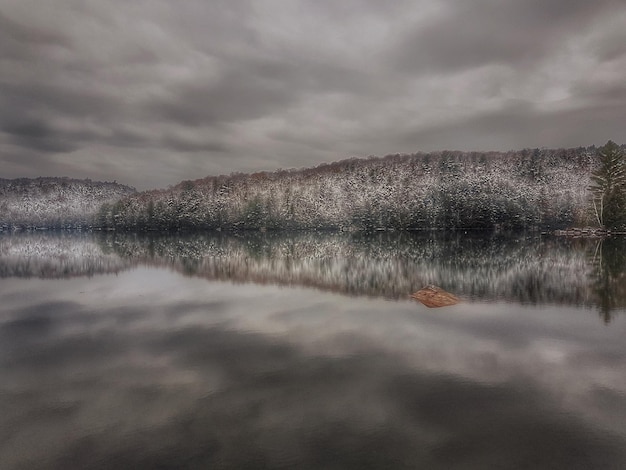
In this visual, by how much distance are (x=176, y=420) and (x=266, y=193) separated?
157179 millimetres

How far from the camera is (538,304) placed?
24.3m

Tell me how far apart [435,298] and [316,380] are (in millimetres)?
13988

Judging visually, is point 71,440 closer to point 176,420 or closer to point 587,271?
point 176,420

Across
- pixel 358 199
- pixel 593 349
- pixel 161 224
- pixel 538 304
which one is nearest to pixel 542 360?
pixel 593 349

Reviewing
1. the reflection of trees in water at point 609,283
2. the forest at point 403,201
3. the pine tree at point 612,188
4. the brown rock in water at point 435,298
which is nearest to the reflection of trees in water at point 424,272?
the reflection of trees in water at point 609,283

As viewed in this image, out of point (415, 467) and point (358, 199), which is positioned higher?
point (358, 199)

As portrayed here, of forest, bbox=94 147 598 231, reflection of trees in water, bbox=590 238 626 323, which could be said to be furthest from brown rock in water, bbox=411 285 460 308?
forest, bbox=94 147 598 231

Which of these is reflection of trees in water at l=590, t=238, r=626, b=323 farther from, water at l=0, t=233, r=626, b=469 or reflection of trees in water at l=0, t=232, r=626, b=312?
water at l=0, t=233, r=626, b=469

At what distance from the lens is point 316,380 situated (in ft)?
42.7

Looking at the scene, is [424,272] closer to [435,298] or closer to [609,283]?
[435,298]

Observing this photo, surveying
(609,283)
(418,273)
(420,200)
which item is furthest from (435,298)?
(420,200)

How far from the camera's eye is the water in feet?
29.8

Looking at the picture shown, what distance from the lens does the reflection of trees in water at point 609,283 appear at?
2309 centimetres

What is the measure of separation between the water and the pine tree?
222ft
